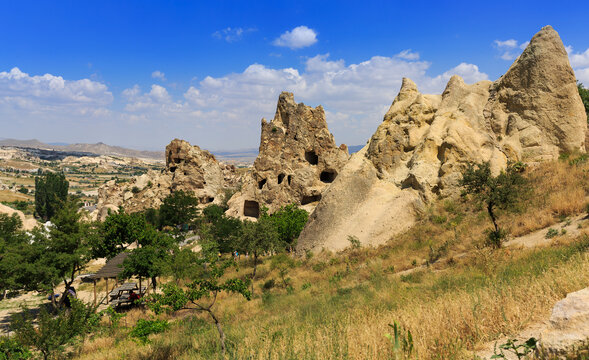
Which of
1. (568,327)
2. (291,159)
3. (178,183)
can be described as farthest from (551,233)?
(178,183)

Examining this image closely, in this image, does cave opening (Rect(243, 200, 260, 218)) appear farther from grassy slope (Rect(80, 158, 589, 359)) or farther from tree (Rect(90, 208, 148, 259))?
grassy slope (Rect(80, 158, 589, 359))

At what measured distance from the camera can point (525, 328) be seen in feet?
13.8

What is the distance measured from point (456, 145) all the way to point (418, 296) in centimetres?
1449

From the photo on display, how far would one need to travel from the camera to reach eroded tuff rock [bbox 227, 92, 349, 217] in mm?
42594

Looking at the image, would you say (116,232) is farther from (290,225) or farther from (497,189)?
(497,189)

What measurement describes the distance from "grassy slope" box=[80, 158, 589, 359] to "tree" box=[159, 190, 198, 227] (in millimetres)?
29000

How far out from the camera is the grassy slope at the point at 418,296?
4.58 meters

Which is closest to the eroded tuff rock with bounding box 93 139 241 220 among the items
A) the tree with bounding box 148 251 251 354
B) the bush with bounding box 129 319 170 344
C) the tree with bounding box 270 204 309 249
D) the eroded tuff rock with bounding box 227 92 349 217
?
the eroded tuff rock with bounding box 227 92 349 217

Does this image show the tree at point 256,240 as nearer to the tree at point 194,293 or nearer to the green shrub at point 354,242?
the green shrub at point 354,242

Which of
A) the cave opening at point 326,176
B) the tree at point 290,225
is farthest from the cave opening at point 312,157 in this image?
the tree at point 290,225

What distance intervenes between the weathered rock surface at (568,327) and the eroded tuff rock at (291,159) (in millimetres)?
38813

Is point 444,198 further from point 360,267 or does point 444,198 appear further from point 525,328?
point 525,328

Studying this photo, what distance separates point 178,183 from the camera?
2039 inches

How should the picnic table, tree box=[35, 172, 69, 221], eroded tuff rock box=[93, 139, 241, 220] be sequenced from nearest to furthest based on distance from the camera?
the picnic table → eroded tuff rock box=[93, 139, 241, 220] → tree box=[35, 172, 69, 221]
